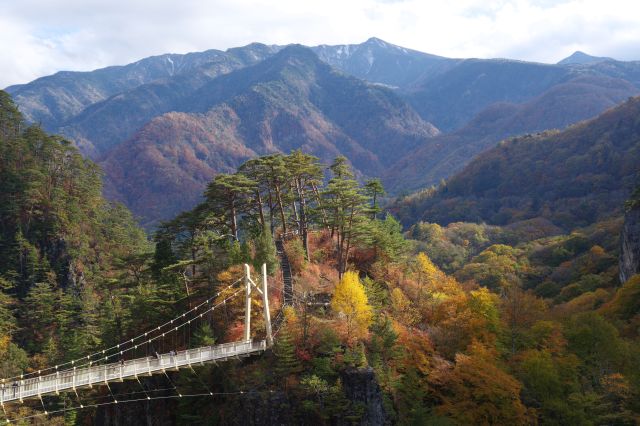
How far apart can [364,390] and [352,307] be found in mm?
5459

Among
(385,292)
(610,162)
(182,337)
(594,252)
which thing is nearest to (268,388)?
(182,337)

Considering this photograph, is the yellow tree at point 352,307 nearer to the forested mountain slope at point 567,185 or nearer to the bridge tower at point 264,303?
the bridge tower at point 264,303

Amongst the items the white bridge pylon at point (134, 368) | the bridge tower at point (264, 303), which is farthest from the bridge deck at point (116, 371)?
the bridge tower at point (264, 303)

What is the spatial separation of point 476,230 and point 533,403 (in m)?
105

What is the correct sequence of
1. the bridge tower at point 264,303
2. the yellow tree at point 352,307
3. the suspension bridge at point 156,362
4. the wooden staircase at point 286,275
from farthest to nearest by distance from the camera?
the wooden staircase at point 286,275 → the yellow tree at point 352,307 → the bridge tower at point 264,303 → the suspension bridge at point 156,362

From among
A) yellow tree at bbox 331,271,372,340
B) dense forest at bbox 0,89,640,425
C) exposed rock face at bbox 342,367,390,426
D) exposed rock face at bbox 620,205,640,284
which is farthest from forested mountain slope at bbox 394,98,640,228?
exposed rock face at bbox 342,367,390,426

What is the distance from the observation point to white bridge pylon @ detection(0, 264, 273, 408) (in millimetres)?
26203

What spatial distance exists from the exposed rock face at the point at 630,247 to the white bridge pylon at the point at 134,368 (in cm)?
4574

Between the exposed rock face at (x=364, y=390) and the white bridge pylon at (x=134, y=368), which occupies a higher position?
the white bridge pylon at (x=134, y=368)

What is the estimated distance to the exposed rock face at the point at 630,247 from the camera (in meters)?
60.5

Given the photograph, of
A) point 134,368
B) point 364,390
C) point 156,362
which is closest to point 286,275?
point 364,390

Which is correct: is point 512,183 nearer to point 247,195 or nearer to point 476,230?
point 476,230

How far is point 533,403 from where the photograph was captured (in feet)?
114

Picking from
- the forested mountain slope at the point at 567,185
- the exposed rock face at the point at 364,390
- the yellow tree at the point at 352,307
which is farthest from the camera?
the forested mountain slope at the point at 567,185
